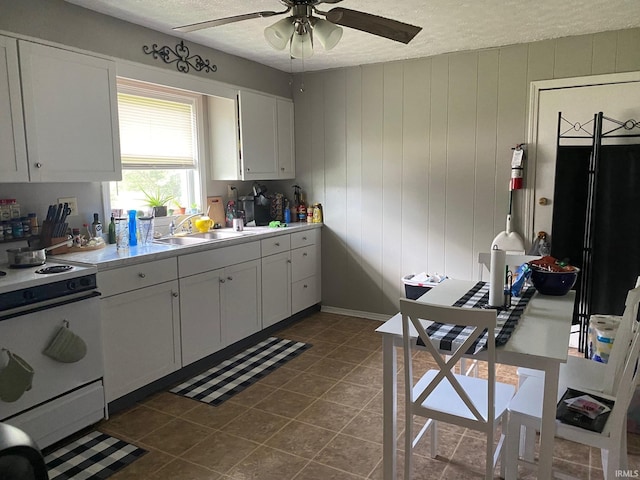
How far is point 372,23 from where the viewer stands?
2.03 meters

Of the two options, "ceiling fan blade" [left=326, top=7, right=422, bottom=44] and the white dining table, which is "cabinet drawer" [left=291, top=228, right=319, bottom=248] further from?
"ceiling fan blade" [left=326, top=7, right=422, bottom=44]

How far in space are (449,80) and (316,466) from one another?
3.07 metres

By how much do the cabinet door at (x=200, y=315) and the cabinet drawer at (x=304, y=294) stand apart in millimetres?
1004

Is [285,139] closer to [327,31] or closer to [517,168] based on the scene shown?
[517,168]

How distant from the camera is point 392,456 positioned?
77.5 inches

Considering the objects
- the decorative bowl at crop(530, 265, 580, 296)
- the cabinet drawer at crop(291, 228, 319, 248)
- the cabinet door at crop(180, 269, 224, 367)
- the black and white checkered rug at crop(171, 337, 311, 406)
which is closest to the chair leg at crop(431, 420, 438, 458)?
the decorative bowl at crop(530, 265, 580, 296)

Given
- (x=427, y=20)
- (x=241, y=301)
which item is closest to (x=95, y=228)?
(x=241, y=301)

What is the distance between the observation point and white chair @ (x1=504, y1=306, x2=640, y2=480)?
1.66 m

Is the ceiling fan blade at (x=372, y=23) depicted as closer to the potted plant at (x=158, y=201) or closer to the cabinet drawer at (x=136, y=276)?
the cabinet drawer at (x=136, y=276)

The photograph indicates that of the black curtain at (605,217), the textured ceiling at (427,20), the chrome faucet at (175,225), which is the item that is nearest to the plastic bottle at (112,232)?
the chrome faucet at (175,225)

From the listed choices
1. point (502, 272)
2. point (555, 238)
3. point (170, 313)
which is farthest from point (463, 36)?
point (170, 313)

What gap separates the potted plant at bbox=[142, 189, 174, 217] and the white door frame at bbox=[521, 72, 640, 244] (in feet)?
9.17

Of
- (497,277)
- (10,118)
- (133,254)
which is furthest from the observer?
(133,254)

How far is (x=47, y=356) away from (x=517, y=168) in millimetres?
3274
